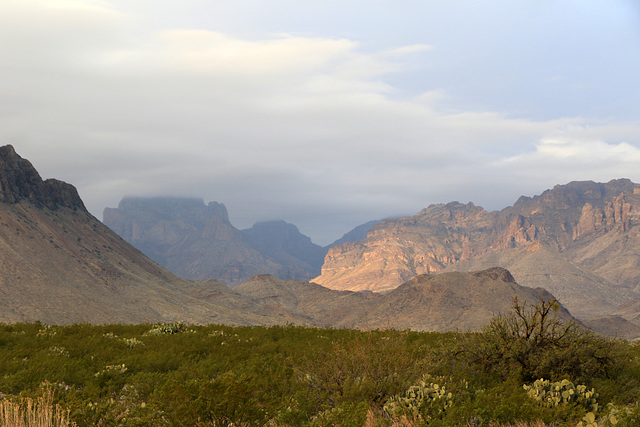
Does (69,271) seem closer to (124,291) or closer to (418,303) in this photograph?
(124,291)

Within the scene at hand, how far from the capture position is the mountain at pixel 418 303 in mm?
126062

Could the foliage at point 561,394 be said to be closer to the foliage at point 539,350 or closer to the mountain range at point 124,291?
the foliage at point 539,350

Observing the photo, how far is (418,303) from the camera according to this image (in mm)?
139000

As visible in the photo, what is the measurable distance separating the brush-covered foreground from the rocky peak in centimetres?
11848

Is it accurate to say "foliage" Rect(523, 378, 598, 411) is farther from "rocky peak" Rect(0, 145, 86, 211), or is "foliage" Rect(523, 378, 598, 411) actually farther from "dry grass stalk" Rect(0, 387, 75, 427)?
"rocky peak" Rect(0, 145, 86, 211)

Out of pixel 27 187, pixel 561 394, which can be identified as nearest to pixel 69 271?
pixel 27 187

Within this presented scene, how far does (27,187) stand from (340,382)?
461 ft

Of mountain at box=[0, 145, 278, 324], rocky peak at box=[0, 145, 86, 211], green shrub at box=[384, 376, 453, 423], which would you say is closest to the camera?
green shrub at box=[384, 376, 453, 423]

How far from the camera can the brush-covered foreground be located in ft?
27.7

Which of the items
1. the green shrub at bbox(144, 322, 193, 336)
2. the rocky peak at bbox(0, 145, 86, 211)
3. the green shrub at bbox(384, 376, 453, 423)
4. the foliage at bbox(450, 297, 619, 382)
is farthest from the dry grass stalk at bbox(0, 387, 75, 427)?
the rocky peak at bbox(0, 145, 86, 211)

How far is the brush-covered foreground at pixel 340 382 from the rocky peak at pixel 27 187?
118 m

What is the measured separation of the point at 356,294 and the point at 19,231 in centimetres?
10279

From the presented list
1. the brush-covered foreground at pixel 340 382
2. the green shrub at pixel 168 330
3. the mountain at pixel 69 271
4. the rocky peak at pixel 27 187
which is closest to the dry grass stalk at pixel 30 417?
the brush-covered foreground at pixel 340 382

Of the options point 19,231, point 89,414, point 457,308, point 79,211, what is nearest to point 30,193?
point 79,211
